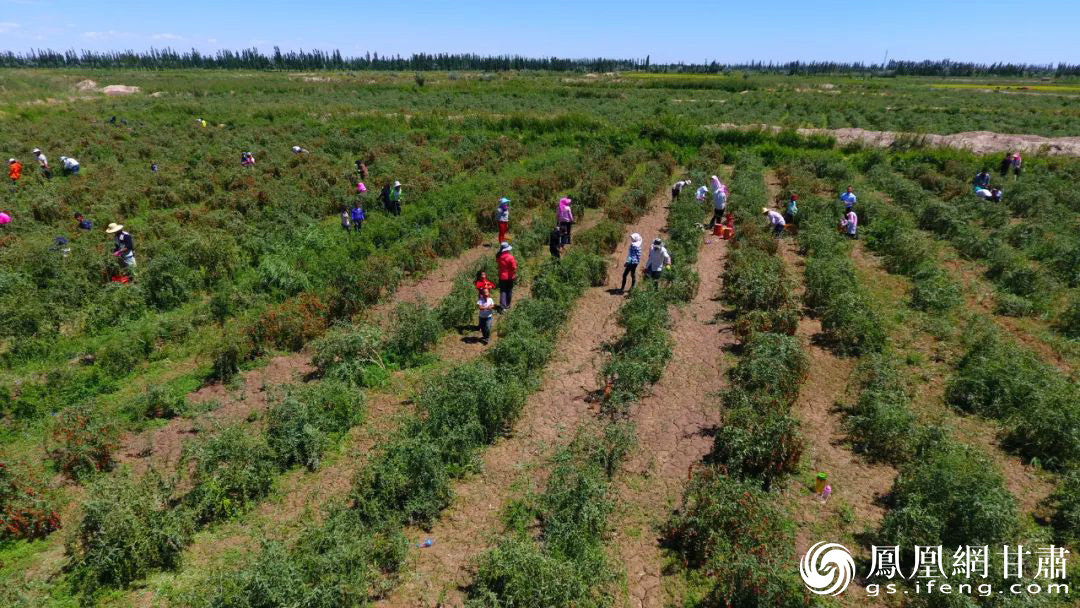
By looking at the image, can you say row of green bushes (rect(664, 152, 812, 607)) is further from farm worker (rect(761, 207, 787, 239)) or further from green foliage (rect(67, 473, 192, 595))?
farm worker (rect(761, 207, 787, 239))

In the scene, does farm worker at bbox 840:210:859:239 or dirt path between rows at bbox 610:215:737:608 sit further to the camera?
farm worker at bbox 840:210:859:239

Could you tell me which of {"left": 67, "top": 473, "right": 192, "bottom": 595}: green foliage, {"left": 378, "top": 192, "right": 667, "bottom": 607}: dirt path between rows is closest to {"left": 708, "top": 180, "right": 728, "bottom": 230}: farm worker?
{"left": 378, "top": 192, "right": 667, "bottom": 607}: dirt path between rows

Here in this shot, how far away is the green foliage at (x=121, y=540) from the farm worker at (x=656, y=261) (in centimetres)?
1027

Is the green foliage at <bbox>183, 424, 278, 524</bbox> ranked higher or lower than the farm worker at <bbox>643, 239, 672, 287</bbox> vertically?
lower

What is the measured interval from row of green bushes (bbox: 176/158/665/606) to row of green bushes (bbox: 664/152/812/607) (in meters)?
3.08

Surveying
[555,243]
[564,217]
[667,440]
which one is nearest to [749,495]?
[667,440]

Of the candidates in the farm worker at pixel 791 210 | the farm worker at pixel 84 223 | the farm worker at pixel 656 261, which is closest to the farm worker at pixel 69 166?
the farm worker at pixel 84 223

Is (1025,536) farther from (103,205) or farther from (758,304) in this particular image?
(103,205)

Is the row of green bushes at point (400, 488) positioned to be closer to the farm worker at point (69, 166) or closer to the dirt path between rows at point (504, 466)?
the dirt path between rows at point (504, 466)

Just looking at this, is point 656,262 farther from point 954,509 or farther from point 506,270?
point 954,509

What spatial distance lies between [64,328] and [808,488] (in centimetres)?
1474

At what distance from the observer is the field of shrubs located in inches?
231

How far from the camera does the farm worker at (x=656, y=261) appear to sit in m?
12.6

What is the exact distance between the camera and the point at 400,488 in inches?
267
